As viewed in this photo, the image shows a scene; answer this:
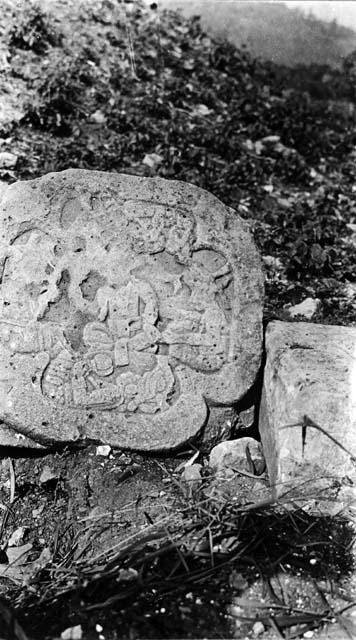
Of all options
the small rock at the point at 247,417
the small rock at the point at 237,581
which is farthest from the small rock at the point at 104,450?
the small rock at the point at 237,581

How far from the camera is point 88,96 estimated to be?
6.02 m

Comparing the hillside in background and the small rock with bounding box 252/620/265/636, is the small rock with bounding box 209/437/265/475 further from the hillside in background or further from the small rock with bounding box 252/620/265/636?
the hillside in background

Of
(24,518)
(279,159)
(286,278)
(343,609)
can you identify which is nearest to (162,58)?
(279,159)

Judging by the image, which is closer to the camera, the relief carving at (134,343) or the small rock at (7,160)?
the relief carving at (134,343)

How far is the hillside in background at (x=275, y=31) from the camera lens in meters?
7.13

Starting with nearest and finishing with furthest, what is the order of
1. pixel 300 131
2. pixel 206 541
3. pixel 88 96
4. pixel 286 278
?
pixel 206 541 < pixel 286 278 < pixel 88 96 < pixel 300 131

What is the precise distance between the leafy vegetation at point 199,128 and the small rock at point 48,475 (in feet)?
5.57

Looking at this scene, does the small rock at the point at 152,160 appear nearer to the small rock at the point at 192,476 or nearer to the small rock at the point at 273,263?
the small rock at the point at 273,263

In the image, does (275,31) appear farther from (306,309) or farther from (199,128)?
(306,309)

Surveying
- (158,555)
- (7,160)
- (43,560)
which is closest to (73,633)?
(158,555)

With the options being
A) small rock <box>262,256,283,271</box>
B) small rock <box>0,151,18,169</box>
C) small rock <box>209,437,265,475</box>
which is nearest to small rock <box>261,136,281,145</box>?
small rock <box>262,256,283,271</box>

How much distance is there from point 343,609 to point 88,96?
4.65 meters

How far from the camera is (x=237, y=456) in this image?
124 inches

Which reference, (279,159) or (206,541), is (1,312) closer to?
(206,541)
